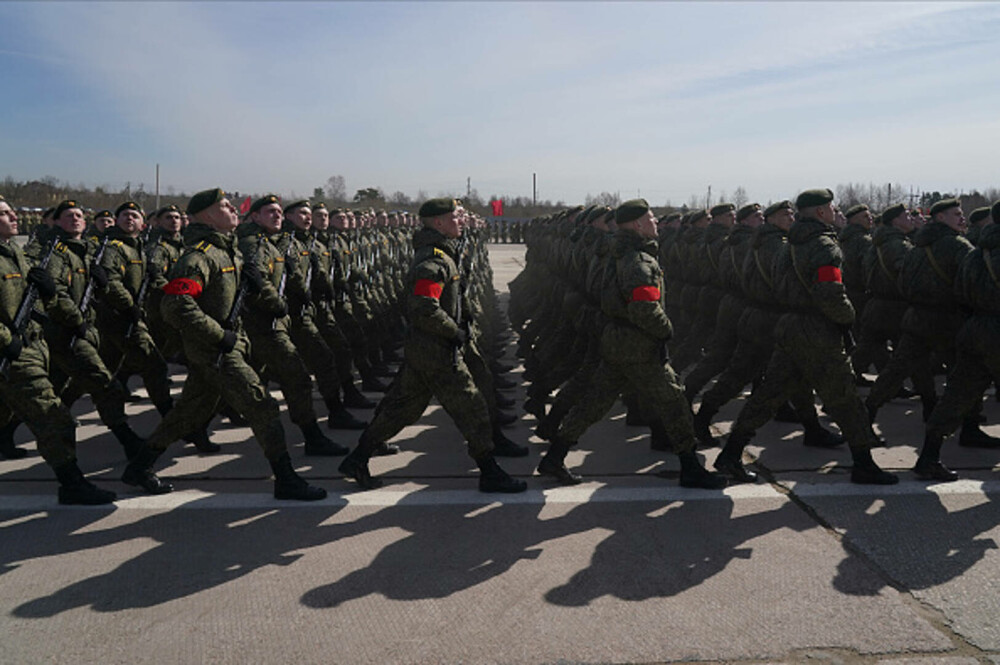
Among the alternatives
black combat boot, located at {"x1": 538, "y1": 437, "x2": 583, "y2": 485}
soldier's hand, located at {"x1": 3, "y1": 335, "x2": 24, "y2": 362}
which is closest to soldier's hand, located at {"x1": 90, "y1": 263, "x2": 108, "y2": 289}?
soldier's hand, located at {"x1": 3, "y1": 335, "x2": 24, "y2": 362}

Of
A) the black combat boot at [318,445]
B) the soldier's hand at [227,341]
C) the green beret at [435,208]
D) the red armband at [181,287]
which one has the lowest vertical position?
the black combat boot at [318,445]

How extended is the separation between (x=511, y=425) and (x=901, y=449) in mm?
3175

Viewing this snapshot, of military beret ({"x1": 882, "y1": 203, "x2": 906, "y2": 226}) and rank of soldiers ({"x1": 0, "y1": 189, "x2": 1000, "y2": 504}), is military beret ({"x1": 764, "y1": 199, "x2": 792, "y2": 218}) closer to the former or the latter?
rank of soldiers ({"x1": 0, "y1": 189, "x2": 1000, "y2": 504})

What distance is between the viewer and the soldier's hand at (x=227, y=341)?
4.79 m

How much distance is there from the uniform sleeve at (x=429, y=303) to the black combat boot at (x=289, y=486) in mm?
1233

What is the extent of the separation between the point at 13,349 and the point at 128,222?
2856mm

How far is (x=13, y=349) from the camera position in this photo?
15.1ft

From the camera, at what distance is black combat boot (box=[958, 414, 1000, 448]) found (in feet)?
20.2

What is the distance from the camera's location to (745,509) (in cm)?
480

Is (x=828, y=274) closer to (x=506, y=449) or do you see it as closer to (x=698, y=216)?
(x=506, y=449)

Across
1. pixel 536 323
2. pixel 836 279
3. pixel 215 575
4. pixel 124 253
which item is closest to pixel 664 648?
pixel 215 575

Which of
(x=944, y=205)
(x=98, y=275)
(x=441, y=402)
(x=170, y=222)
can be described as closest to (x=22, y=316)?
(x=98, y=275)

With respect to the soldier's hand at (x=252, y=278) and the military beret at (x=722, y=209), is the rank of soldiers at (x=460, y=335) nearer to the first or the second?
the soldier's hand at (x=252, y=278)

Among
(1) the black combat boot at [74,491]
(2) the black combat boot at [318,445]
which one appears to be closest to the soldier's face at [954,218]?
(2) the black combat boot at [318,445]
